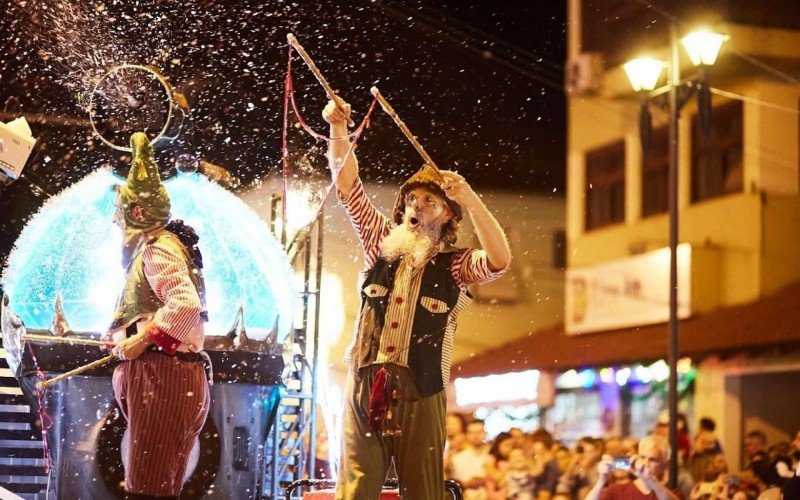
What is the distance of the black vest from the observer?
4684 millimetres

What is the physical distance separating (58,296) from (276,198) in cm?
155

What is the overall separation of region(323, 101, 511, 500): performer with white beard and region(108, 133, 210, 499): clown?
0.71m

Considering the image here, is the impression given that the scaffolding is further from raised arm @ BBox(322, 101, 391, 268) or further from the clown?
raised arm @ BBox(322, 101, 391, 268)

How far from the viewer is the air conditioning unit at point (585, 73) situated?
22734mm

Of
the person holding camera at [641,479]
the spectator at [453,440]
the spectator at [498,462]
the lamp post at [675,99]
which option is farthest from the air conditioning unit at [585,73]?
the person holding camera at [641,479]

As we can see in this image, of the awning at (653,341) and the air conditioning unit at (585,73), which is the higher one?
the air conditioning unit at (585,73)

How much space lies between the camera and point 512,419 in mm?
19578

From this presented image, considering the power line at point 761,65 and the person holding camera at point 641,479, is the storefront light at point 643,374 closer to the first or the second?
the power line at point 761,65

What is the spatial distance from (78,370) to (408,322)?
4.53 feet

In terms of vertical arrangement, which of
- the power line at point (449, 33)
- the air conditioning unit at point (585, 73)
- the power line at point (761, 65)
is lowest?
the power line at point (449, 33)

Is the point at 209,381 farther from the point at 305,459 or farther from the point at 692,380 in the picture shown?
the point at 692,380

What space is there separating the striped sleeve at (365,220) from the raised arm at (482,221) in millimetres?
375

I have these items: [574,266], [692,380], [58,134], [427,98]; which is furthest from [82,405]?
[574,266]

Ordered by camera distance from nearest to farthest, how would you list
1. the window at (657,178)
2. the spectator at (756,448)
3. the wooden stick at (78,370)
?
the wooden stick at (78,370) < the spectator at (756,448) < the window at (657,178)
